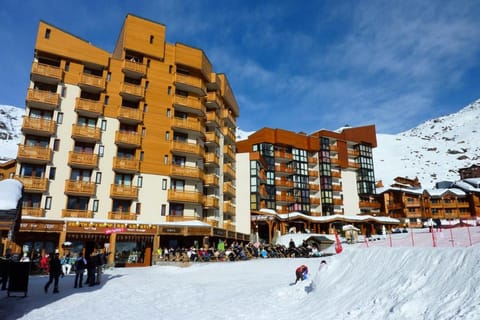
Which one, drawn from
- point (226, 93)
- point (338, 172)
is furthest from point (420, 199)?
point (226, 93)

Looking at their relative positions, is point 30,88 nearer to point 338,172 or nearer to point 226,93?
point 226,93

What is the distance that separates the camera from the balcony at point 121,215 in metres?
35.5

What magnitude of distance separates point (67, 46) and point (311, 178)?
51.2 m

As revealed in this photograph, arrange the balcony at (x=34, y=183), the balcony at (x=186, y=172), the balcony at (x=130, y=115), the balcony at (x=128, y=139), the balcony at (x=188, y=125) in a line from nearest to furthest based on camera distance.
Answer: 1. the balcony at (x=34, y=183)
2. the balcony at (x=128, y=139)
3. the balcony at (x=130, y=115)
4. the balcony at (x=186, y=172)
5. the balcony at (x=188, y=125)

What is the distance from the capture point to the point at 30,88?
34531 mm

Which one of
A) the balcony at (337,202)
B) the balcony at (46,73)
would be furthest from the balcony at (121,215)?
the balcony at (337,202)

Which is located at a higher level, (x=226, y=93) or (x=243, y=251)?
(x=226, y=93)

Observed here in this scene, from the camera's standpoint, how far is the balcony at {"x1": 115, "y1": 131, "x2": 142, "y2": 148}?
37.2 meters

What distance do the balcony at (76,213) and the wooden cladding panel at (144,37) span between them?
18037 millimetres

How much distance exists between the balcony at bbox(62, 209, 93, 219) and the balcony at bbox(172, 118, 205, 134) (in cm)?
1264

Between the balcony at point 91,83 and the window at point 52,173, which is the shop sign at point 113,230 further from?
the balcony at point 91,83

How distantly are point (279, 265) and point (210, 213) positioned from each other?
58.2ft

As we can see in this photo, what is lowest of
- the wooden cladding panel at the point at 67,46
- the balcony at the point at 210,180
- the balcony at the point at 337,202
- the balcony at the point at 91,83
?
the balcony at the point at 210,180

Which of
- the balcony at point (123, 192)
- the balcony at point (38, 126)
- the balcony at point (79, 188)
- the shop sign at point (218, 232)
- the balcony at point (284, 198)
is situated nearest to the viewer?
the balcony at point (38, 126)
